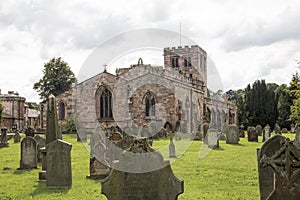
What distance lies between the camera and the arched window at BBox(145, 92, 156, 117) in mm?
39197

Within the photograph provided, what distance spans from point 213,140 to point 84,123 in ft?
65.4

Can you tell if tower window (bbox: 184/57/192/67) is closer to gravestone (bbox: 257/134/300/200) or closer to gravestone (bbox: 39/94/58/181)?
gravestone (bbox: 39/94/58/181)

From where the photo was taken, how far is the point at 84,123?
39438 mm

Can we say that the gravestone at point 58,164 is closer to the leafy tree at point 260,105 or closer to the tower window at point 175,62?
the leafy tree at point 260,105

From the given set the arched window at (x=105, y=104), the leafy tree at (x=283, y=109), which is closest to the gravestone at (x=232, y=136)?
the arched window at (x=105, y=104)

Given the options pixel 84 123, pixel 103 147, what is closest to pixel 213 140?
pixel 103 147

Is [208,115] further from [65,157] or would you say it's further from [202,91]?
[65,157]

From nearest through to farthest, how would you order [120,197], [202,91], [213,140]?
[120,197] < [213,140] < [202,91]

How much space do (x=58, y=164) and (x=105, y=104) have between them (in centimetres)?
3076

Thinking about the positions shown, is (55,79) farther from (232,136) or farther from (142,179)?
(142,179)

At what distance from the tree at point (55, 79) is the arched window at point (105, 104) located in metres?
15.1

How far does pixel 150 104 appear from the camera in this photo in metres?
39.2

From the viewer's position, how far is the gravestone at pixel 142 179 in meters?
6.44

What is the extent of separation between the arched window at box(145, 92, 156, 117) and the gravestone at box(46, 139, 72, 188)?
93.8 feet
